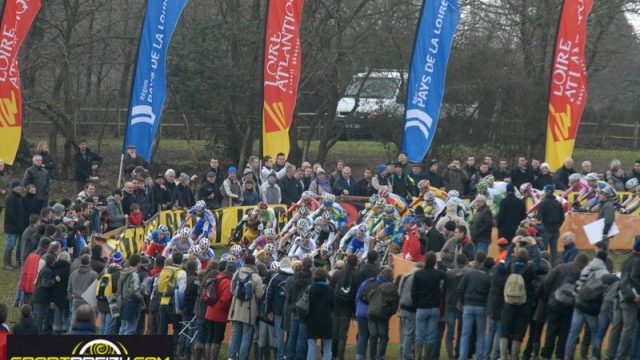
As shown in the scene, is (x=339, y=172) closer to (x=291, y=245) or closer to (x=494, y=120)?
(x=291, y=245)

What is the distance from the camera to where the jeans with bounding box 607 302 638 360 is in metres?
17.2

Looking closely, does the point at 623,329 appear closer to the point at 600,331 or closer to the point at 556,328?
the point at 600,331

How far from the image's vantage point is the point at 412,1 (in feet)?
123

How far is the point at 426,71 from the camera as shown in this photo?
89.7ft

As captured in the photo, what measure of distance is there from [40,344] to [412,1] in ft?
86.0

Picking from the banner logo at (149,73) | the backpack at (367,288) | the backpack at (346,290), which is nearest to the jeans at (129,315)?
the backpack at (346,290)

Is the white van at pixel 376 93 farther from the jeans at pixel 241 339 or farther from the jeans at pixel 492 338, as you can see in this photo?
the jeans at pixel 492 338

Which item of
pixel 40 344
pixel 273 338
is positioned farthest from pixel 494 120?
pixel 40 344

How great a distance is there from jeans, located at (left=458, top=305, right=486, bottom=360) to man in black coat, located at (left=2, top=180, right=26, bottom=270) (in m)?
10.7

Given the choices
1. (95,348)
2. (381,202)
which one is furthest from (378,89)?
(95,348)

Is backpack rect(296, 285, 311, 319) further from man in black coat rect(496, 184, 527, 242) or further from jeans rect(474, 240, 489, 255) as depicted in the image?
man in black coat rect(496, 184, 527, 242)

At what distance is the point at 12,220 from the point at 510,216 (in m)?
9.57

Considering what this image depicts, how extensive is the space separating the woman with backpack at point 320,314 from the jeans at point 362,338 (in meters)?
0.48

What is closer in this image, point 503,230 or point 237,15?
point 503,230
